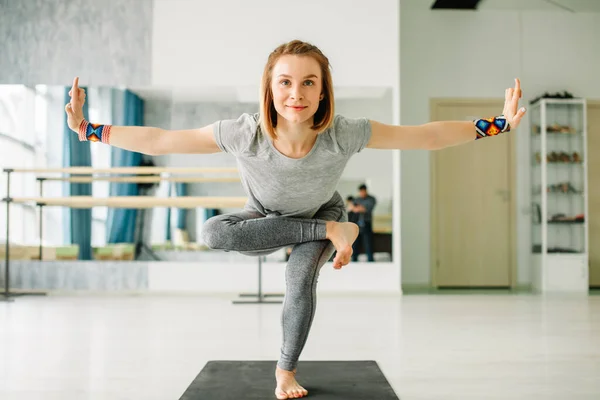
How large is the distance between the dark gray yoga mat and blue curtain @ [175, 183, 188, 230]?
9.52 ft

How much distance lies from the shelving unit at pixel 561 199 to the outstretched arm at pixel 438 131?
4.25m

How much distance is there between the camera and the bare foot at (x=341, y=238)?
1.98m

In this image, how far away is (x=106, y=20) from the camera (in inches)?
212

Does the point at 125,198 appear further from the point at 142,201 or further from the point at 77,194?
the point at 77,194

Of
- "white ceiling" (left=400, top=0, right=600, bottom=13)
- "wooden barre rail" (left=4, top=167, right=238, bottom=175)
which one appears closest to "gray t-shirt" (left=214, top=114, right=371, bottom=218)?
"wooden barre rail" (left=4, top=167, right=238, bottom=175)

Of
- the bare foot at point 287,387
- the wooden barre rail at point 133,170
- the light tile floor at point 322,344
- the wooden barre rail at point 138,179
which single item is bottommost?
the light tile floor at point 322,344

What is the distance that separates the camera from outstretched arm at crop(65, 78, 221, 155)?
1.97 m

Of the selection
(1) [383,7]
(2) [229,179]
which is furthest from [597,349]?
(1) [383,7]

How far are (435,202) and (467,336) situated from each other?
3.09m

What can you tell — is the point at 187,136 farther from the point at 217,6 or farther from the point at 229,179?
the point at 217,6

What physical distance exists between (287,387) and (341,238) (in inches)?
21.0

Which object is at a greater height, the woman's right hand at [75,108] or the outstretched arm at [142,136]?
the woman's right hand at [75,108]

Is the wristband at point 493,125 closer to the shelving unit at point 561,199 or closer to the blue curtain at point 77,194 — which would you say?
the blue curtain at point 77,194

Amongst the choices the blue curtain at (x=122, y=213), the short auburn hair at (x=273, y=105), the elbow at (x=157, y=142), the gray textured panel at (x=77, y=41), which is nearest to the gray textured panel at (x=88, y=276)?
the blue curtain at (x=122, y=213)
